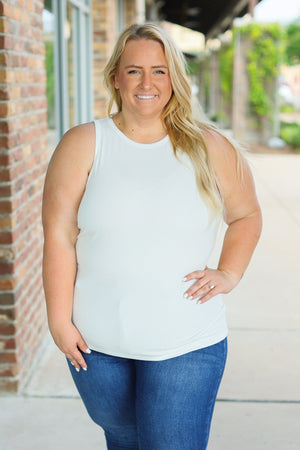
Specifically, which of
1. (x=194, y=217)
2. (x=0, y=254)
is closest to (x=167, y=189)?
(x=194, y=217)

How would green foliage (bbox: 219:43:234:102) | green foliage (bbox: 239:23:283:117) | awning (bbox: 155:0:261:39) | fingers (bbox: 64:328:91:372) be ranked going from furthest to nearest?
1. green foliage (bbox: 219:43:234:102)
2. green foliage (bbox: 239:23:283:117)
3. awning (bbox: 155:0:261:39)
4. fingers (bbox: 64:328:91:372)

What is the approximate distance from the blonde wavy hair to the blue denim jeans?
0.45 metres

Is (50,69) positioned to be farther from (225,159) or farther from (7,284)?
(225,159)

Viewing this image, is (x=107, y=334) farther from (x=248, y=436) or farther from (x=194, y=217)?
(x=248, y=436)

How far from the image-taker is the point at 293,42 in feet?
76.6

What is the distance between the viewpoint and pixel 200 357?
1765mm

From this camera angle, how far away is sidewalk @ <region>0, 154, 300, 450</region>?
2.90m

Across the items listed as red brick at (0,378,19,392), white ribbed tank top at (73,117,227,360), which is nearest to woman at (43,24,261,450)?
white ribbed tank top at (73,117,227,360)

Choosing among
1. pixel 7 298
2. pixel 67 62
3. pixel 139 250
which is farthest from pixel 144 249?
pixel 67 62

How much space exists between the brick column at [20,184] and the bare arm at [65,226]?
4.12ft

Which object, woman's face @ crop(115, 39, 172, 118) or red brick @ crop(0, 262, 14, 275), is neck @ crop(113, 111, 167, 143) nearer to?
woman's face @ crop(115, 39, 172, 118)

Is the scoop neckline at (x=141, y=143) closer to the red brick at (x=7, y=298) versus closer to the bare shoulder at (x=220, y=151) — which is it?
the bare shoulder at (x=220, y=151)

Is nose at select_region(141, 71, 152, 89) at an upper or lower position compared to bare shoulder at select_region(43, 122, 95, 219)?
upper

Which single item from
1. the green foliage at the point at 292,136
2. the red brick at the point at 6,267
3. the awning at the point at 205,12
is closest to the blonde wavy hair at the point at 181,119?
the red brick at the point at 6,267
